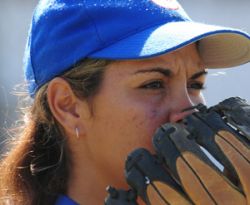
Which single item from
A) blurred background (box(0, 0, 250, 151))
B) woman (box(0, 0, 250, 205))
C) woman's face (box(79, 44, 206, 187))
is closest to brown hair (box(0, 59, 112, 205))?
woman (box(0, 0, 250, 205))

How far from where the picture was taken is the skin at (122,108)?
1.38m

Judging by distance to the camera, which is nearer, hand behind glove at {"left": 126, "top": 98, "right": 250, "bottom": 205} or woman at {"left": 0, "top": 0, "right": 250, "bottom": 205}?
hand behind glove at {"left": 126, "top": 98, "right": 250, "bottom": 205}

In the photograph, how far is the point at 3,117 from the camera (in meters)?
3.58

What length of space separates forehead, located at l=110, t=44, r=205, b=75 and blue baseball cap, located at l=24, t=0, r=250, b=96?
0.11 feet

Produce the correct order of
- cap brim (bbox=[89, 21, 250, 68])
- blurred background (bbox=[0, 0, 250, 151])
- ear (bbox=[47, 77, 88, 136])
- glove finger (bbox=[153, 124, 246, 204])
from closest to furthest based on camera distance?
glove finger (bbox=[153, 124, 246, 204]) < cap brim (bbox=[89, 21, 250, 68]) < ear (bbox=[47, 77, 88, 136]) < blurred background (bbox=[0, 0, 250, 151])

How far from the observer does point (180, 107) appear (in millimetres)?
1374

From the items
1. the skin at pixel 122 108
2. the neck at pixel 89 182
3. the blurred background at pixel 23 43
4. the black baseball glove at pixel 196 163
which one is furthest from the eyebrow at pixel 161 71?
the blurred background at pixel 23 43

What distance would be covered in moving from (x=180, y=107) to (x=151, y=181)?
0.19 metres

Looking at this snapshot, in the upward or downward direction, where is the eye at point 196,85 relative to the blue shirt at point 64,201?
upward

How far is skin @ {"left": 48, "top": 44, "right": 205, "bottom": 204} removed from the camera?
1382mm

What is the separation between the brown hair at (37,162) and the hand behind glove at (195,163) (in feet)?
1.08

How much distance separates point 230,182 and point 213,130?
0.10 metres

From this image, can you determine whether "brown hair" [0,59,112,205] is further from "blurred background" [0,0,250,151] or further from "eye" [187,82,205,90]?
"blurred background" [0,0,250,151]

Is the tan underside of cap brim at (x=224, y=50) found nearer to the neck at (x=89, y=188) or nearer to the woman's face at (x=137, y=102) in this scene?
the woman's face at (x=137, y=102)
